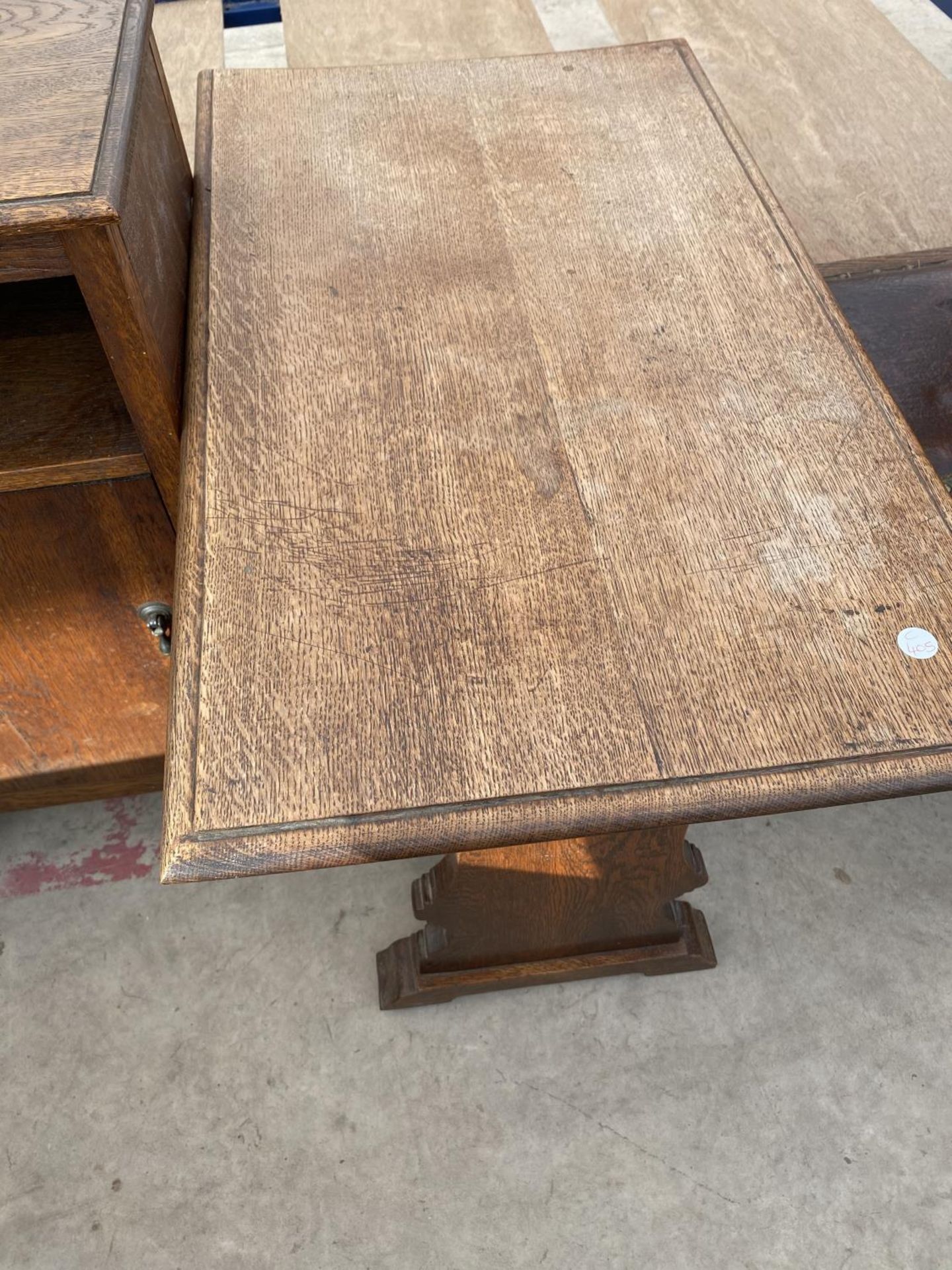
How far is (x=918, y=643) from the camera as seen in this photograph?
86cm

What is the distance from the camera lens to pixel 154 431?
1.09 m

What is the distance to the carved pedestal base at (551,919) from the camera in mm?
1296

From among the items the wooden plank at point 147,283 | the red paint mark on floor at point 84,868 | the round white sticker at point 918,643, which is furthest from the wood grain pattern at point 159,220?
the red paint mark on floor at point 84,868

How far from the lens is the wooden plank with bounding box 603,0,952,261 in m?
1.65

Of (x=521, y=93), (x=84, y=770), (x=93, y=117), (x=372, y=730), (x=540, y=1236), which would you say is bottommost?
(x=540, y=1236)

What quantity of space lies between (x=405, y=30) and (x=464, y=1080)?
76.0 inches

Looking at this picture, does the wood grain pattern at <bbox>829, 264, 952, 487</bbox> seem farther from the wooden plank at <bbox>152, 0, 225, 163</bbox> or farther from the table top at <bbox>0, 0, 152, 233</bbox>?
the wooden plank at <bbox>152, 0, 225, 163</bbox>

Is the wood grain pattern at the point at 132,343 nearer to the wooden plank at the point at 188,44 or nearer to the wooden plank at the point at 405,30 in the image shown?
the wooden plank at the point at 188,44

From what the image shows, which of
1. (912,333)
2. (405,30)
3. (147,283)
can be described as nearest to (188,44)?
(405,30)

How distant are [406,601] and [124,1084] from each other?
3.30ft

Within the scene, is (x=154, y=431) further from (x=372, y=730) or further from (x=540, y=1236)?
(x=540, y=1236)

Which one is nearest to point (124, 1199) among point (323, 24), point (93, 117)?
point (93, 117)

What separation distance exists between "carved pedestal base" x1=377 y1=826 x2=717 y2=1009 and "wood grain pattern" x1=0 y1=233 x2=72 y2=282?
30.6 inches

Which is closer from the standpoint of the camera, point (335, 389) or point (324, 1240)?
point (335, 389)
